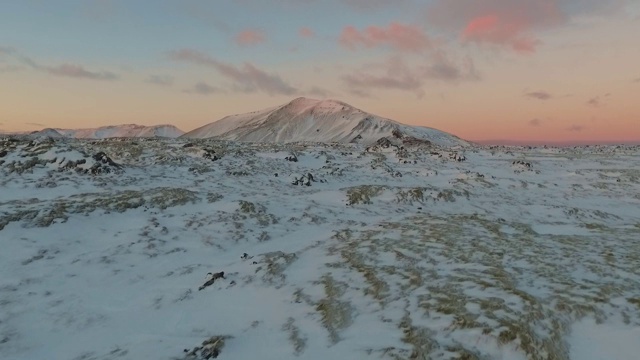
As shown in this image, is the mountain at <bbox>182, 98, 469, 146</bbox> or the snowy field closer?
the snowy field

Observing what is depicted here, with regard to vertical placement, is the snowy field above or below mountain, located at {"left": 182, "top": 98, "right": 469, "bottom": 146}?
below

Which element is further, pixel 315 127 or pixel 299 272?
pixel 315 127

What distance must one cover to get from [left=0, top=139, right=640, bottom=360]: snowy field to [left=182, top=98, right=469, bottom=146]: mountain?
275 feet

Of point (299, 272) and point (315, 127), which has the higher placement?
point (315, 127)

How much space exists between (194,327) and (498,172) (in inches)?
1277

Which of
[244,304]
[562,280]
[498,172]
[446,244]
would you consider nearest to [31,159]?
[244,304]

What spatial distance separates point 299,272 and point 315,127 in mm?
114739

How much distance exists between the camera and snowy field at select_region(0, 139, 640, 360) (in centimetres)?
782

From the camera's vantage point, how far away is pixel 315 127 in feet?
410

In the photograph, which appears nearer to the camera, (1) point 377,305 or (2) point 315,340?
(2) point 315,340

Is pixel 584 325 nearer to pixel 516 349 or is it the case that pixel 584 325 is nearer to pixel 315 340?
pixel 516 349

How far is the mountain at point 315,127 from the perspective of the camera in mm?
111363

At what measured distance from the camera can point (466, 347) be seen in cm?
717

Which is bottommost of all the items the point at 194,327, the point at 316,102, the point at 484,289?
the point at 194,327
